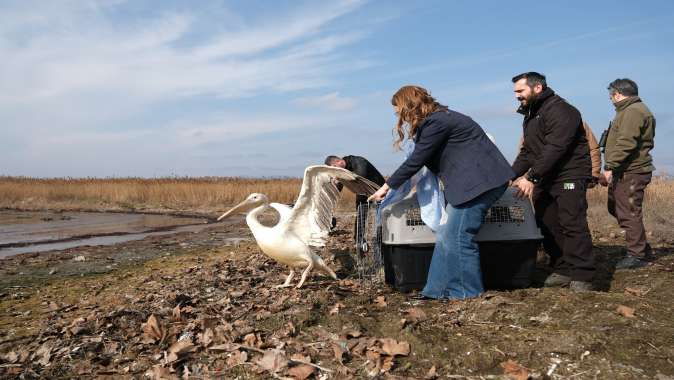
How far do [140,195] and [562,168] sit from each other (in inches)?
897

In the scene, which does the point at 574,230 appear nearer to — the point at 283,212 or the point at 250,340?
the point at 283,212

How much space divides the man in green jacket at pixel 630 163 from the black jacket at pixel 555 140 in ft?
3.45

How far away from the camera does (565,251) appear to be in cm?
524

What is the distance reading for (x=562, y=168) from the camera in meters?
5.22

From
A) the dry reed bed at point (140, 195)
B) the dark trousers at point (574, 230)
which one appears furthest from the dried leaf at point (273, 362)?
the dry reed bed at point (140, 195)

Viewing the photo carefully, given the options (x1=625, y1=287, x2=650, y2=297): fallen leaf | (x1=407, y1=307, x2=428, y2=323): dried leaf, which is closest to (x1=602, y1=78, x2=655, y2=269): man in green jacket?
(x1=625, y1=287, x2=650, y2=297): fallen leaf

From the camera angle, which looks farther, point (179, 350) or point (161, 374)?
point (179, 350)

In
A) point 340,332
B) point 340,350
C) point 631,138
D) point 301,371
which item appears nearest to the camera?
point 301,371

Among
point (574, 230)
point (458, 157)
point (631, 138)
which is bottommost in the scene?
point (574, 230)

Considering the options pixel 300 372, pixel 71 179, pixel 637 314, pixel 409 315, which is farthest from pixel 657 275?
Result: pixel 71 179

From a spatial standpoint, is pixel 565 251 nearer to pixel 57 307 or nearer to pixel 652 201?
pixel 57 307

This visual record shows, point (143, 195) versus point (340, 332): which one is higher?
point (143, 195)

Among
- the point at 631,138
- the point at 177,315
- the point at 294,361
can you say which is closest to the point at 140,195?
the point at 177,315

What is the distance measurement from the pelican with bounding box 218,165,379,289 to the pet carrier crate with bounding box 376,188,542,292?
2.93ft
